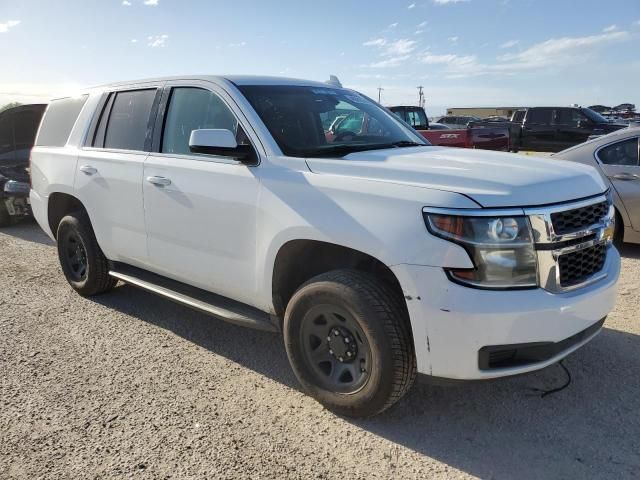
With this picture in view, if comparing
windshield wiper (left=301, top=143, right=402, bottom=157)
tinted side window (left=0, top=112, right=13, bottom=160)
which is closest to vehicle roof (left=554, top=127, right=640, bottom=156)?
windshield wiper (left=301, top=143, right=402, bottom=157)

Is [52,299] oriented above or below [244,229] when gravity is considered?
below

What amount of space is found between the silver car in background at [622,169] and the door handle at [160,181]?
4939 mm

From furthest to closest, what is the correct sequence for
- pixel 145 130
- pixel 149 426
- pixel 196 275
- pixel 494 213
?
pixel 145 130 → pixel 196 275 → pixel 149 426 → pixel 494 213

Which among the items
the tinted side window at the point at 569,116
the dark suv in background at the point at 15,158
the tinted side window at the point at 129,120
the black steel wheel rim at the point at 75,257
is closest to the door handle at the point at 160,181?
the tinted side window at the point at 129,120

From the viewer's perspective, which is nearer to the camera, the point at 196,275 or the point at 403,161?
the point at 403,161

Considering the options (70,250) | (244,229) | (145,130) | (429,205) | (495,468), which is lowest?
(495,468)

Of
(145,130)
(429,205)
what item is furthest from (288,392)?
(145,130)

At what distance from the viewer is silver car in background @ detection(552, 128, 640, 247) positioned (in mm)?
6152

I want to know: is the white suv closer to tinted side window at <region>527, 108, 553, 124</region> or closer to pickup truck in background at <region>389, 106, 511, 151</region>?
pickup truck in background at <region>389, 106, 511, 151</region>

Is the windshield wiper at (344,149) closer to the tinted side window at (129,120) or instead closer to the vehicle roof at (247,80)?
the vehicle roof at (247,80)

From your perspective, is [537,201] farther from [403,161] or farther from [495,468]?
→ [495,468]

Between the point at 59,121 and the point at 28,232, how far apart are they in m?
4.23

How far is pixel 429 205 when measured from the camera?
264 centimetres

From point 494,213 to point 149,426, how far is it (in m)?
2.16
